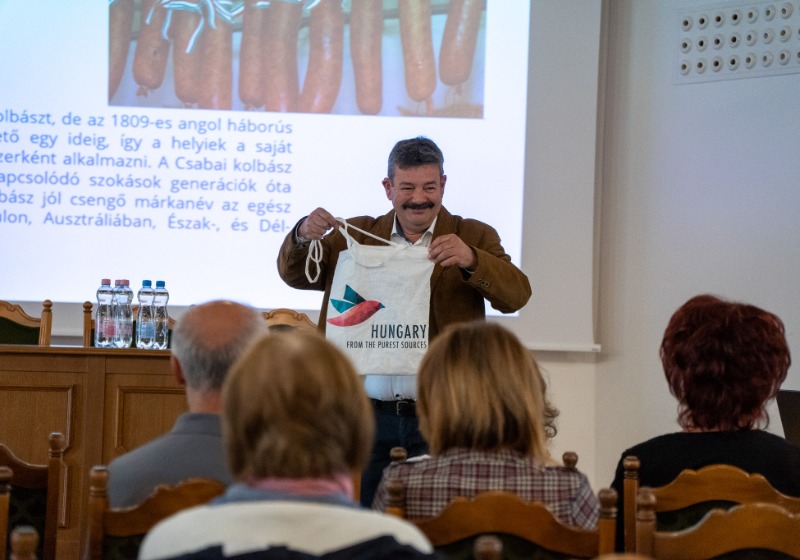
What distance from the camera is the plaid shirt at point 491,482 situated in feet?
5.76

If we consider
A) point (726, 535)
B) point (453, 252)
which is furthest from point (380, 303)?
point (726, 535)

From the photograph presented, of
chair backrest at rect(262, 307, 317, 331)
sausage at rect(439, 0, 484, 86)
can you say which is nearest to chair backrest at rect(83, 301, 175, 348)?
chair backrest at rect(262, 307, 317, 331)

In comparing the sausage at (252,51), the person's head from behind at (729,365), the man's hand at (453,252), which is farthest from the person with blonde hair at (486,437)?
the sausage at (252,51)

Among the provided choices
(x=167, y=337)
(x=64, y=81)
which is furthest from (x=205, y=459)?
(x=64, y=81)

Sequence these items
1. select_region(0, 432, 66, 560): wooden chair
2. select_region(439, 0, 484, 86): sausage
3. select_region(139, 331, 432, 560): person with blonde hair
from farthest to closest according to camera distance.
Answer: select_region(439, 0, 484, 86): sausage → select_region(0, 432, 66, 560): wooden chair → select_region(139, 331, 432, 560): person with blonde hair

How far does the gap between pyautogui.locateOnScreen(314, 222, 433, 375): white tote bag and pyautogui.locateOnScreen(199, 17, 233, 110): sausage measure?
7.19ft

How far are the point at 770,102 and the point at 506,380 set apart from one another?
3849 millimetres

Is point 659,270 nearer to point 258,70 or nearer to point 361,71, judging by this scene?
point 361,71

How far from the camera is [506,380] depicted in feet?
5.82

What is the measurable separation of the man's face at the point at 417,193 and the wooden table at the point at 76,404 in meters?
1.15

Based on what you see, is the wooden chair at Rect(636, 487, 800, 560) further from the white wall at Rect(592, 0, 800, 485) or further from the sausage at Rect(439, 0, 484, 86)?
the sausage at Rect(439, 0, 484, 86)

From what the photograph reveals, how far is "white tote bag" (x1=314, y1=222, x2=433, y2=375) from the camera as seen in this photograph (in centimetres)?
320

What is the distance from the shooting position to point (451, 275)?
3.27 m

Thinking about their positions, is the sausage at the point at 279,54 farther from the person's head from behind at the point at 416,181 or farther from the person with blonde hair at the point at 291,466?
the person with blonde hair at the point at 291,466
